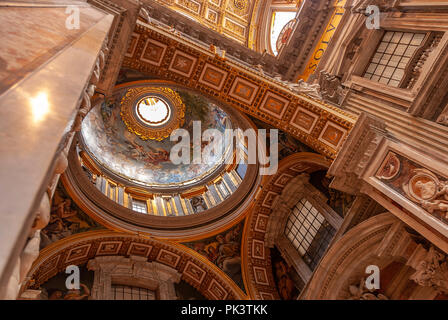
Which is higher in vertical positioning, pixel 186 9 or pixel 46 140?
pixel 186 9

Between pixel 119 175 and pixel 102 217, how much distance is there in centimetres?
358

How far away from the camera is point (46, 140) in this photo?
2.15 metres

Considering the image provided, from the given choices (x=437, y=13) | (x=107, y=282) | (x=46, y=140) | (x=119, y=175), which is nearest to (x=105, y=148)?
(x=119, y=175)

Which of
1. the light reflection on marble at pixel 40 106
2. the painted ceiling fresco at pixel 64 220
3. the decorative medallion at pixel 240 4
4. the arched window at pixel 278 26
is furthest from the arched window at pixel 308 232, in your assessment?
the decorative medallion at pixel 240 4

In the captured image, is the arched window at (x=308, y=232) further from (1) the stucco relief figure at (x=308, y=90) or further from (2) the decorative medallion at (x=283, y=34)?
(2) the decorative medallion at (x=283, y=34)

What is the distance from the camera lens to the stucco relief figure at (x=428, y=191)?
559 cm

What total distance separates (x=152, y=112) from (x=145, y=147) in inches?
74.9

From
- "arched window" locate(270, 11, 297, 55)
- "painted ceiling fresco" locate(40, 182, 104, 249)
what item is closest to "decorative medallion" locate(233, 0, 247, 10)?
"arched window" locate(270, 11, 297, 55)

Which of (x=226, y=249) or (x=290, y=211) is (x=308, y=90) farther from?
(x=226, y=249)

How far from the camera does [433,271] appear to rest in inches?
263

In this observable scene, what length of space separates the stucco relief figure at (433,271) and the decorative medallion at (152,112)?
43.5ft

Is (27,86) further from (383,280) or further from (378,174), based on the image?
(383,280)

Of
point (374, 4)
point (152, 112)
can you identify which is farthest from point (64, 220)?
point (374, 4)

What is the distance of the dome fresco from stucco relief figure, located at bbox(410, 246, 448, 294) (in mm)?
10243
